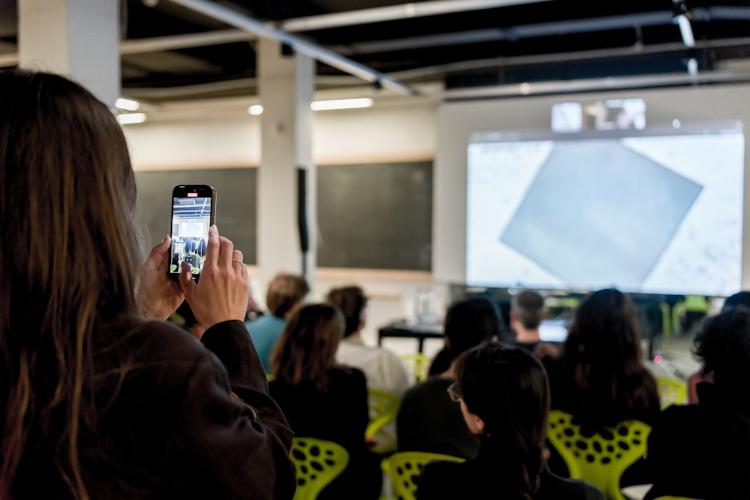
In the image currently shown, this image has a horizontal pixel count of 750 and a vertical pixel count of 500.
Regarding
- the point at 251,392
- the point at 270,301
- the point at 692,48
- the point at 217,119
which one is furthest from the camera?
the point at 217,119

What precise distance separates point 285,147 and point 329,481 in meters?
3.56

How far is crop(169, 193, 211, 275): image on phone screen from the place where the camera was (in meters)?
1.03

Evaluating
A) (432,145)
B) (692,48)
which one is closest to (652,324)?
(692,48)

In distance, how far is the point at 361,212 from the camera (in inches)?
294

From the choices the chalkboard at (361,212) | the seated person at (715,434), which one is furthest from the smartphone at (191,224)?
the chalkboard at (361,212)

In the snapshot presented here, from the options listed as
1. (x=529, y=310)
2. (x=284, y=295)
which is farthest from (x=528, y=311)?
(x=284, y=295)

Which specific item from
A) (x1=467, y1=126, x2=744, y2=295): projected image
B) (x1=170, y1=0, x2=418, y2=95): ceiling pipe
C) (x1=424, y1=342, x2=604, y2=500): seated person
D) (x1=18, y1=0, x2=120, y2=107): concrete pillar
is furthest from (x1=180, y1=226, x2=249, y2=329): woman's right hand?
(x1=467, y1=126, x2=744, y2=295): projected image

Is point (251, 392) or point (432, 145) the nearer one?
point (251, 392)

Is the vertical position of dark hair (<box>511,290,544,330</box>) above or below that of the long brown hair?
below

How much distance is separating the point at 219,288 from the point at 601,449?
199cm

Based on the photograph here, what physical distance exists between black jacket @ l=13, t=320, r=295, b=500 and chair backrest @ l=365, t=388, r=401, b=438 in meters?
2.17

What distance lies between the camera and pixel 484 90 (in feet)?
21.3

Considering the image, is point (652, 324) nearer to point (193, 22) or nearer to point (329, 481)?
point (329, 481)

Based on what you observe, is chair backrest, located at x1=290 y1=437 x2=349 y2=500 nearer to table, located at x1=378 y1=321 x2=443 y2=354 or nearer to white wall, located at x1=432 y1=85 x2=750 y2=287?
table, located at x1=378 y1=321 x2=443 y2=354
